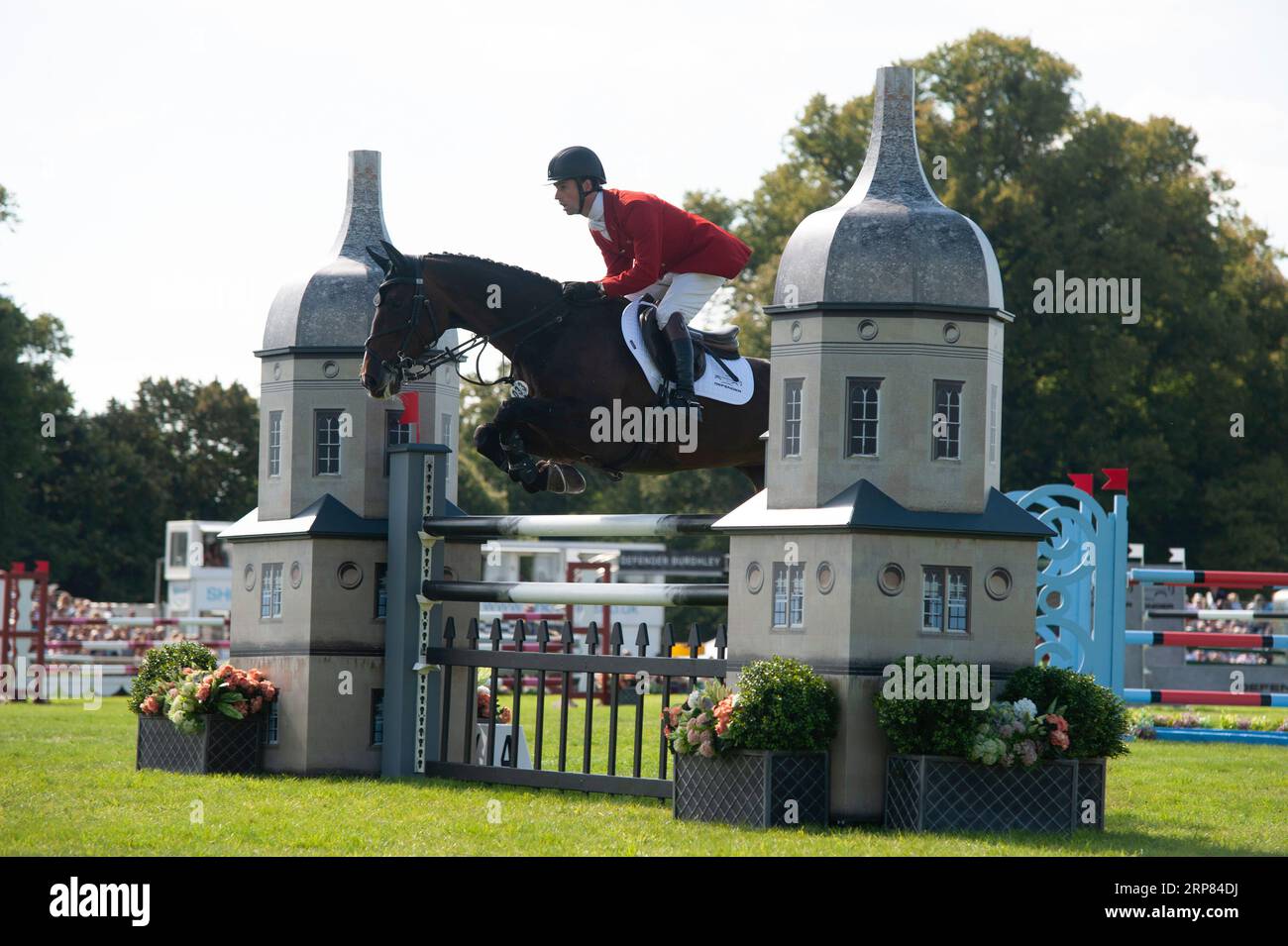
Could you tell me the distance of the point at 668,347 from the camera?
35.9 ft

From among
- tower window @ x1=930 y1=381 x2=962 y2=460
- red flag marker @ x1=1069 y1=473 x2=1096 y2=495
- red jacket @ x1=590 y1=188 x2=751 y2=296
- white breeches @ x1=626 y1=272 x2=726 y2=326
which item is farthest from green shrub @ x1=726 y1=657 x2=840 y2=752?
red flag marker @ x1=1069 y1=473 x2=1096 y2=495

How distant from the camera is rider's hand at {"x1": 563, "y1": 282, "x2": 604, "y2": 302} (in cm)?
1093

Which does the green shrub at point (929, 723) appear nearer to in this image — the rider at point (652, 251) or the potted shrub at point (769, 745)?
the potted shrub at point (769, 745)

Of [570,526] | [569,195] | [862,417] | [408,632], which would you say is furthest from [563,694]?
[569,195]

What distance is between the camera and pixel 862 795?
32.5ft

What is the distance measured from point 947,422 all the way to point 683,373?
162cm

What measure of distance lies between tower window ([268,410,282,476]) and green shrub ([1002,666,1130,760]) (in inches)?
242

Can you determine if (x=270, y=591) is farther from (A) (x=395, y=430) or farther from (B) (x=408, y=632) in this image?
(A) (x=395, y=430)

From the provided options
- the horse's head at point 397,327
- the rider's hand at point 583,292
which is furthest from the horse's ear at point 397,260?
the rider's hand at point 583,292

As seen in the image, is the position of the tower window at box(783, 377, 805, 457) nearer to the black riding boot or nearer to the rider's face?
the black riding boot

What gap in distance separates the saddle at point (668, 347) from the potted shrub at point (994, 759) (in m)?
2.40

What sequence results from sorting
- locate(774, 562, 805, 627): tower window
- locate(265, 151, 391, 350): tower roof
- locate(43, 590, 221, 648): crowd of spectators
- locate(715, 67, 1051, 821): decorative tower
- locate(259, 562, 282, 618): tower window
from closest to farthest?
locate(715, 67, 1051, 821): decorative tower → locate(774, 562, 805, 627): tower window → locate(265, 151, 391, 350): tower roof → locate(259, 562, 282, 618): tower window → locate(43, 590, 221, 648): crowd of spectators

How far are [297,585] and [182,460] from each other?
47587 mm

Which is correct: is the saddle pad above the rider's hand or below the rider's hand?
below
